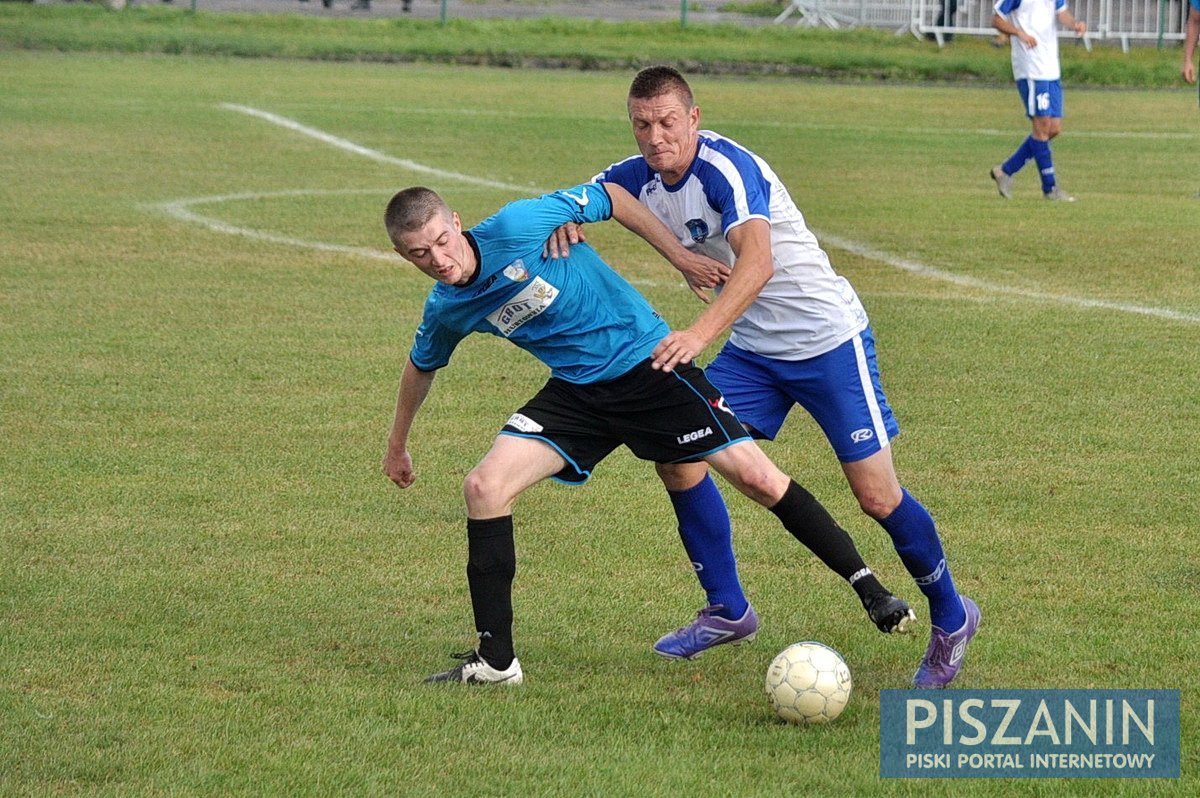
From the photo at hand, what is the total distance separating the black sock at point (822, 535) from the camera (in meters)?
5.46

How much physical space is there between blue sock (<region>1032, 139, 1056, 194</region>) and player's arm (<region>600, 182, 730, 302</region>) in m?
11.5

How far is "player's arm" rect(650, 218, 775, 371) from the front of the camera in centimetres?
509

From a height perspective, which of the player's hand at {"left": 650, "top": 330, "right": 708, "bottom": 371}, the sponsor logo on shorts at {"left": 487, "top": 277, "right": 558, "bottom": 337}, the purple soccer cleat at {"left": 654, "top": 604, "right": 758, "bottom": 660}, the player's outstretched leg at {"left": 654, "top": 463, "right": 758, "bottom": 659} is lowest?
the purple soccer cleat at {"left": 654, "top": 604, "right": 758, "bottom": 660}

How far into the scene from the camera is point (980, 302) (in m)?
11.5

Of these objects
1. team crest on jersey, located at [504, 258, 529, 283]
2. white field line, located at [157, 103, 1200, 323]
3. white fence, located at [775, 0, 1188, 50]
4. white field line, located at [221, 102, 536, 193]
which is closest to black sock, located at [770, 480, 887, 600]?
team crest on jersey, located at [504, 258, 529, 283]

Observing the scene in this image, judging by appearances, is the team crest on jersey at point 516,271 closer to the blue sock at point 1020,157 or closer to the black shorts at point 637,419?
the black shorts at point 637,419

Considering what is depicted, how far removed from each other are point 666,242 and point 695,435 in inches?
24.3

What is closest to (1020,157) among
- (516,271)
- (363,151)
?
(363,151)

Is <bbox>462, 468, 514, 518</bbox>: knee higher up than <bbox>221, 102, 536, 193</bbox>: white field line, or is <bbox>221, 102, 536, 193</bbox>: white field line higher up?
<bbox>221, 102, 536, 193</bbox>: white field line

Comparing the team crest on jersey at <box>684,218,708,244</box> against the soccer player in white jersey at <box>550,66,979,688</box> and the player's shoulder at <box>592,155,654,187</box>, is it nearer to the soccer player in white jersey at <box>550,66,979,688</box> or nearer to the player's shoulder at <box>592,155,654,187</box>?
the soccer player in white jersey at <box>550,66,979,688</box>

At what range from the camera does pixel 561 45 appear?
33219mm

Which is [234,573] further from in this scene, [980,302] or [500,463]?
[980,302]

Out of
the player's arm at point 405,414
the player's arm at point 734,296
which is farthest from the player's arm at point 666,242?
the player's arm at point 405,414

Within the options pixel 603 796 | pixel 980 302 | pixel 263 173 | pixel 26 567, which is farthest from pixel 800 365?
pixel 263 173
